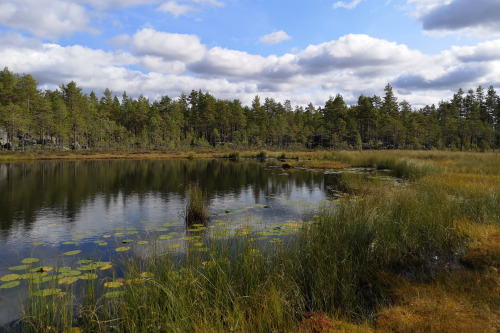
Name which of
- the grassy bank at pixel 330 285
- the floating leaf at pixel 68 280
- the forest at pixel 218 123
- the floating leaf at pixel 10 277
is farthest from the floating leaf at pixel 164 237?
the forest at pixel 218 123

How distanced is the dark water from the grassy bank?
4.62 ft

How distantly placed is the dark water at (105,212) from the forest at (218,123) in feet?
157

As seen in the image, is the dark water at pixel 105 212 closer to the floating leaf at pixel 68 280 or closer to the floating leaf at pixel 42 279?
the floating leaf at pixel 42 279

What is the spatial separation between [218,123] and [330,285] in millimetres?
89887

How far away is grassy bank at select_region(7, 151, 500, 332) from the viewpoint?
3.98m

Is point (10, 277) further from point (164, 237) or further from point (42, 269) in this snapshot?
point (164, 237)

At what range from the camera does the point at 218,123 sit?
9294cm

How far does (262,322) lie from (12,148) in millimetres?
69605

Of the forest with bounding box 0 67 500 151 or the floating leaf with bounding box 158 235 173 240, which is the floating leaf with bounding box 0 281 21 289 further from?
the forest with bounding box 0 67 500 151

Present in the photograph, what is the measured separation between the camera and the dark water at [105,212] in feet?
28.3

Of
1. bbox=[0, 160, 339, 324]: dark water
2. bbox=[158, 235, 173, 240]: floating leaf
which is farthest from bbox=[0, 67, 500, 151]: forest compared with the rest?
bbox=[158, 235, 173, 240]: floating leaf

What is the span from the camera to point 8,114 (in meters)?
53.5

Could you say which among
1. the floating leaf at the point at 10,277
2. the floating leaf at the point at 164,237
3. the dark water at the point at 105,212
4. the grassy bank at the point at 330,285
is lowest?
the dark water at the point at 105,212

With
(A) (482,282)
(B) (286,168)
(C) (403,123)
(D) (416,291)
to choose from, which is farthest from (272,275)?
(C) (403,123)
